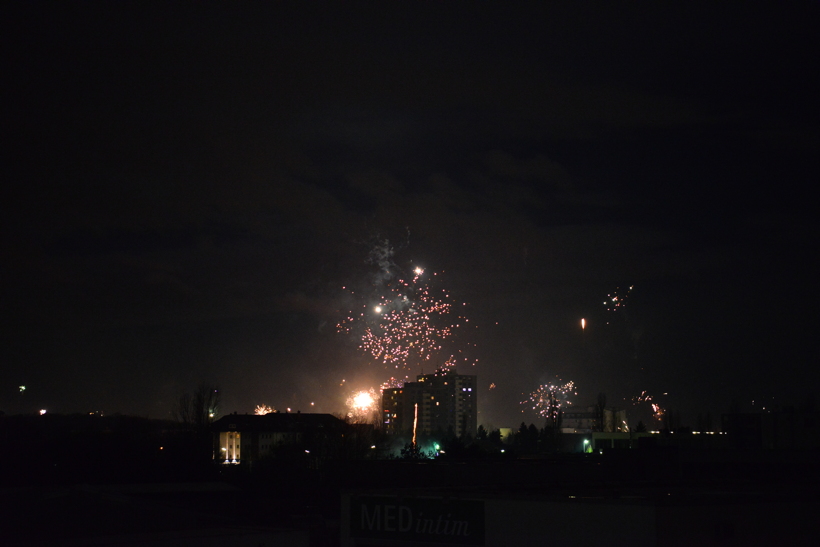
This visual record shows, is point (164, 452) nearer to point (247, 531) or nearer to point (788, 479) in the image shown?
point (247, 531)

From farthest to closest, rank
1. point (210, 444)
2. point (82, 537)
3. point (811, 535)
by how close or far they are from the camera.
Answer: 1. point (210, 444)
2. point (82, 537)
3. point (811, 535)

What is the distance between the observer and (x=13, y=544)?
28.2 m

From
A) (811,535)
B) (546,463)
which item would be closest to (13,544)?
(546,463)

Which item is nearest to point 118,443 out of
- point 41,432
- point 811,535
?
point 41,432

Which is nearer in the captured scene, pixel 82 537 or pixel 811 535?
pixel 811 535

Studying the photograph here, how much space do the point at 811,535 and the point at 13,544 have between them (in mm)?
27383

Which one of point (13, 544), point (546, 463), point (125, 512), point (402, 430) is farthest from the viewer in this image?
point (402, 430)

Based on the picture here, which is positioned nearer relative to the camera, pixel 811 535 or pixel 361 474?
pixel 811 535

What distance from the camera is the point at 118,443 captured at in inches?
3078

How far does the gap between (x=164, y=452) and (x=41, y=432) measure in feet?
83.0

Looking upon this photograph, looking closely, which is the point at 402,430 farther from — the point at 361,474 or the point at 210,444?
the point at 361,474

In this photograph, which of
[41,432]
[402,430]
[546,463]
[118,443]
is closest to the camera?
[546,463]

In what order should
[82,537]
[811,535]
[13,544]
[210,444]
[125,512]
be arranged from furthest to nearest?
[210,444], [125,512], [82,537], [13,544], [811,535]

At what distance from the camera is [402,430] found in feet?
597
